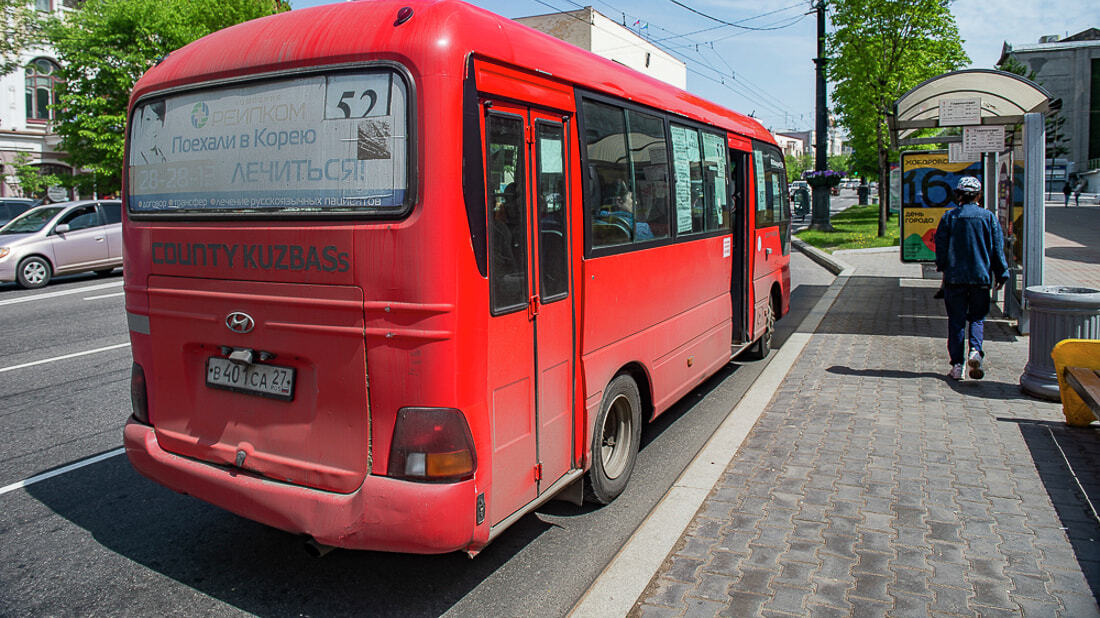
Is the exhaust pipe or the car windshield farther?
the car windshield

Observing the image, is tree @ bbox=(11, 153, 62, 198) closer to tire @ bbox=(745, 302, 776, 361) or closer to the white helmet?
tire @ bbox=(745, 302, 776, 361)

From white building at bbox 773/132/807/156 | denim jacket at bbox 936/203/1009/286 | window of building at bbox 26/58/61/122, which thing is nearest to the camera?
denim jacket at bbox 936/203/1009/286

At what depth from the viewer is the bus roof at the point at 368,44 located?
3352mm

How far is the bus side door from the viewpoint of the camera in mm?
3576

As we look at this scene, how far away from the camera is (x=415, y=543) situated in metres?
3.30

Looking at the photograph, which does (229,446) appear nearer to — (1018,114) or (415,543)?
(415,543)

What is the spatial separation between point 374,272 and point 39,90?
4746 cm

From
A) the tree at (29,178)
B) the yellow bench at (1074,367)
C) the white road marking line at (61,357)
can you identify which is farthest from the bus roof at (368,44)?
the tree at (29,178)

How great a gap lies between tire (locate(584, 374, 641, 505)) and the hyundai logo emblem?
1.96 metres

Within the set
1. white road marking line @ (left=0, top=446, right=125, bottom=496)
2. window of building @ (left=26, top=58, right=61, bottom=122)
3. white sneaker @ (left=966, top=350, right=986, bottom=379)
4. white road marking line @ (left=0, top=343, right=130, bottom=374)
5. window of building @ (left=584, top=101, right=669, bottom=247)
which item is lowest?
white road marking line @ (left=0, top=446, right=125, bottom=496)

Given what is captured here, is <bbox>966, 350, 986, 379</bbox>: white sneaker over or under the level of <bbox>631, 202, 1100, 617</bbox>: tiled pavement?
over

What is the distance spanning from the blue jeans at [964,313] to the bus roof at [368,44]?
15.4ft

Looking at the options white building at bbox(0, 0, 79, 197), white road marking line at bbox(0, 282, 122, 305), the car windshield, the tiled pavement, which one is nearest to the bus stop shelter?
the tiled pavement

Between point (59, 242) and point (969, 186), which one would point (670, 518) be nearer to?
point (969, 186)
